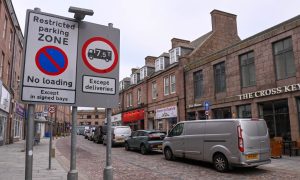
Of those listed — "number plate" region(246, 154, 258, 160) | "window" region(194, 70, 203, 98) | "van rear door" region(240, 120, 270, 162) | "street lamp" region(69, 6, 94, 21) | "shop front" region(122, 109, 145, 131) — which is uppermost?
"window" region(194, 70, 203, 98)

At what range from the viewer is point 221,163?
1065 centimetres

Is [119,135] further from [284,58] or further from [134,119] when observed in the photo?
[284,58]

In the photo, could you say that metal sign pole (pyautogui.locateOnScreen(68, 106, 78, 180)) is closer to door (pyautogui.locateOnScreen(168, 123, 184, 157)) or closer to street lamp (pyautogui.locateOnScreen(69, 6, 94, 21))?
street lamp (pyautogui.locateOnScreen(69, 6, 94, 21))

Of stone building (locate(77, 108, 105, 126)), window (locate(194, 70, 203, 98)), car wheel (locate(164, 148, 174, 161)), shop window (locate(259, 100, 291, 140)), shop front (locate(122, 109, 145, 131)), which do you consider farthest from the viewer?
stone building (locate(77, 108, 105, 126))

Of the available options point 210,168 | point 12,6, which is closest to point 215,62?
point 210,168

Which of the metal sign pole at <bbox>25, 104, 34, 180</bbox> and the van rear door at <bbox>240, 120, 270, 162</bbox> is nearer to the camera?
the metal sign pole at <bbox>25, 104, 34, 180</bbox>

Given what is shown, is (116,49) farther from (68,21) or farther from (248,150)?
(248,150)

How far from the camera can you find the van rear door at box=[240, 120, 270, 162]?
10184 mm

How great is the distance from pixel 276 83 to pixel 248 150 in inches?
305

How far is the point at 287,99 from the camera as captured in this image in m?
15.6

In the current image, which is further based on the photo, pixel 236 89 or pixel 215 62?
pixel 215 62

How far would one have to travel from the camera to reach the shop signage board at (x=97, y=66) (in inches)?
164

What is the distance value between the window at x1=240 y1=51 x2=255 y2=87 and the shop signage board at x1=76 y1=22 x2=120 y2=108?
1559 centimetres

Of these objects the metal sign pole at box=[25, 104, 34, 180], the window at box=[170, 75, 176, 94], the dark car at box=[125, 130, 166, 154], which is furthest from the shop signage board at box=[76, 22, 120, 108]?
the window at box=[170, 75, 176, 94]
